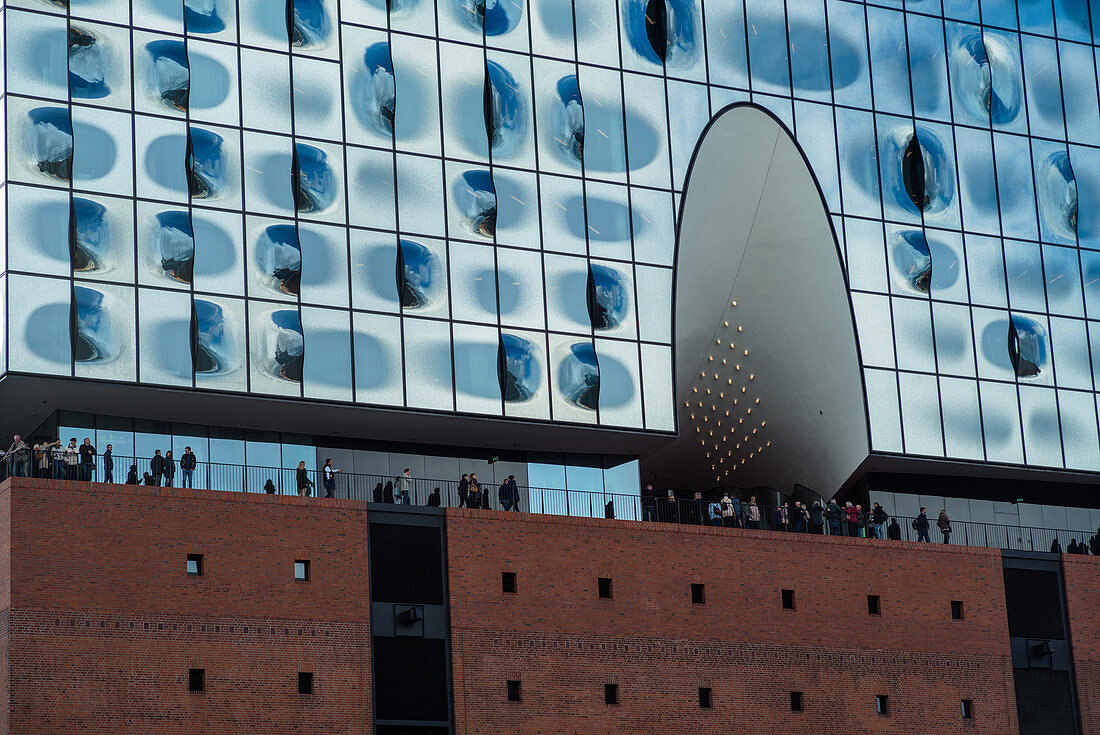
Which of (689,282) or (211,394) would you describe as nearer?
(211,394)

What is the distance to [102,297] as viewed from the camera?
45.9 meters

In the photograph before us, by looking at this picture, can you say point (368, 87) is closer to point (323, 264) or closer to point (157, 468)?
point (323, 264)

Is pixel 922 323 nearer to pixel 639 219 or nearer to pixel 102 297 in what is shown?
pixel 639 219

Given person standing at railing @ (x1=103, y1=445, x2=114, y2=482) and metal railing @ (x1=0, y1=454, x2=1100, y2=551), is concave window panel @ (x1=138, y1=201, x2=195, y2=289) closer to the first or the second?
metal railing @ (x1=0, y1=454, x2=1100, y2=551)

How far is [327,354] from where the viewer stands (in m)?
48.6

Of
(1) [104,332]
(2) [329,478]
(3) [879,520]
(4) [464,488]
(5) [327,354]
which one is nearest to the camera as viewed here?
(1) [104,332]

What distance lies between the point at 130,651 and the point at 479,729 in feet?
29.2

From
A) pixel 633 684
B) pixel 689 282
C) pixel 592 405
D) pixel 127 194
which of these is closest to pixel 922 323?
pixel 689 282

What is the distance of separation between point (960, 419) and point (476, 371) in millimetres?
16446

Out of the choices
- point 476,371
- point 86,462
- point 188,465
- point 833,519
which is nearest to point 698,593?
point 833,519

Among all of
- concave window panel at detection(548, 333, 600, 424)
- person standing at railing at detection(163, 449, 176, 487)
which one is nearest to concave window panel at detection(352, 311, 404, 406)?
concave window panel at detection(548, 333, 600, 424)

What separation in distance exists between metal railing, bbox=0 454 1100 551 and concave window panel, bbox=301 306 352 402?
235 cm

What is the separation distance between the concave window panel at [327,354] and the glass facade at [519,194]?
7cm

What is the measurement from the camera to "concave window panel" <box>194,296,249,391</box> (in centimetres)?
4688
